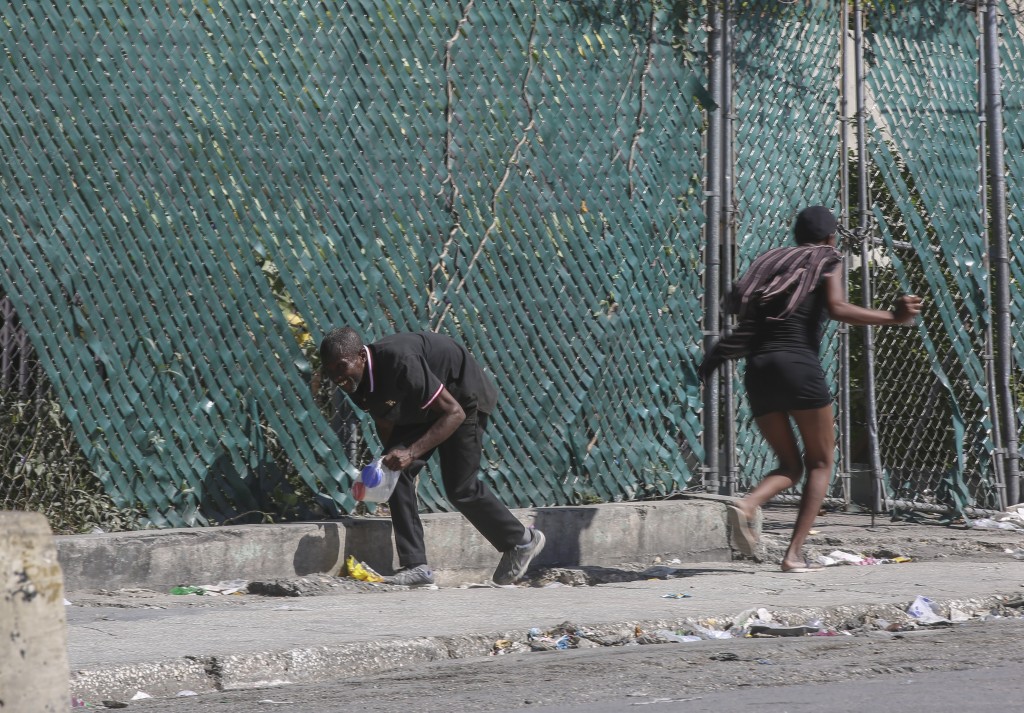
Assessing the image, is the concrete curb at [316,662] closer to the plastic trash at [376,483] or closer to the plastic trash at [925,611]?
the plastic trash at [925,611]

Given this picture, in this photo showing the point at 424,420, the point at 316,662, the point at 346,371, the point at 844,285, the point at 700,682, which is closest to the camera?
the point at 700,682

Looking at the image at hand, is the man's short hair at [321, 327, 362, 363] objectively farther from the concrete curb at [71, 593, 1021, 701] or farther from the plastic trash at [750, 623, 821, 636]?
the plastic trash at [750, 623, 821, 636]

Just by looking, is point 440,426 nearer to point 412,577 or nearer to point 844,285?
point 412,577

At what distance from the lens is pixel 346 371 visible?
657 cm

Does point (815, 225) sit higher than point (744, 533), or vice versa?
point (815, 225)

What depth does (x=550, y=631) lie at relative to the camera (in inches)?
222

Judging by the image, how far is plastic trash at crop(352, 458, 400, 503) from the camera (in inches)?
264

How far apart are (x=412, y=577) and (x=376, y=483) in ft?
1.64

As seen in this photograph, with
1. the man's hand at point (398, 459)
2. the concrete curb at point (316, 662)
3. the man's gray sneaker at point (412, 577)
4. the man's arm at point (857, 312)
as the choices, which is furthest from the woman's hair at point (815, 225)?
the man's gray sneaker at point (412, 577)

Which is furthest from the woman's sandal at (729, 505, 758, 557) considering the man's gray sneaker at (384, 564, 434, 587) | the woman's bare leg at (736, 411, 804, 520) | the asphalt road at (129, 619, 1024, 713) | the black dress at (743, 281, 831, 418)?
the asphalt road at (129, 619, 1024, 713)

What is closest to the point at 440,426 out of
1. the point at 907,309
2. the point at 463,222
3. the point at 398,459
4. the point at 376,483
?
the point at 398,459

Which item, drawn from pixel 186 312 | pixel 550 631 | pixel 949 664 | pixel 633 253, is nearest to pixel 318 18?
pixel 186 312

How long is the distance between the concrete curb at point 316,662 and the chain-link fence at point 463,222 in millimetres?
1925

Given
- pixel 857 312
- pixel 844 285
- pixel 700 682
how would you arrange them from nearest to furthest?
pixel 700 682
pixel 857 312
pixel 844 285
